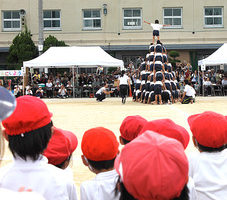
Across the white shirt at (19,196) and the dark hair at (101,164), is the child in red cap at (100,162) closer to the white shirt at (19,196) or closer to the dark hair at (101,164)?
the dark hair at (101,164)

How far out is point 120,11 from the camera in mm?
31828

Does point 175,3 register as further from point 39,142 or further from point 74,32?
point 39,142

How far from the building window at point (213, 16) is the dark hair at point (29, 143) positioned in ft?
103

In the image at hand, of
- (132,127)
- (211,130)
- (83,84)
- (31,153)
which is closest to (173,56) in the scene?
(83,84)

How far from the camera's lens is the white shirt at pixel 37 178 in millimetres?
2420

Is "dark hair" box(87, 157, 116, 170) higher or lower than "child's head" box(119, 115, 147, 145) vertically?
lower

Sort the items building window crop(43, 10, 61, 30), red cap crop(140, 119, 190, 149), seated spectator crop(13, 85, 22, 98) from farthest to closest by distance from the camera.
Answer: building window crop(43, 10, 61, 30)
seated spectator crop(13, 85, 22, 98)
red cap crop(140, 119, 190, 149)

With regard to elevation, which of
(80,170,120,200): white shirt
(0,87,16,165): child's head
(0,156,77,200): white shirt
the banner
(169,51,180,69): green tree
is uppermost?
(169,51,180,69): green tree

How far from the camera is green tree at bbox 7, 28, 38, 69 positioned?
2848 centimetres

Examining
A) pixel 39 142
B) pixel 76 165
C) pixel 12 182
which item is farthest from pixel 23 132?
pixel 76 165

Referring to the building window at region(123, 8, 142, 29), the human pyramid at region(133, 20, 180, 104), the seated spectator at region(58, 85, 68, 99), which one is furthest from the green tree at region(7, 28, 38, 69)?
the human pyramid at region(133, 20, 180, 104)

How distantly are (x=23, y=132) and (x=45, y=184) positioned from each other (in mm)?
336

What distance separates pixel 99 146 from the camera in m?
2.83

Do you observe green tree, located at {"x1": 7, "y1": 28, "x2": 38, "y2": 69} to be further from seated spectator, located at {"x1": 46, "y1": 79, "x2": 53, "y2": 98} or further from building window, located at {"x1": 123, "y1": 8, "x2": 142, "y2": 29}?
building window, located at {"x1": 123, "y1": 8, "x2": 142, "y2": 29}
